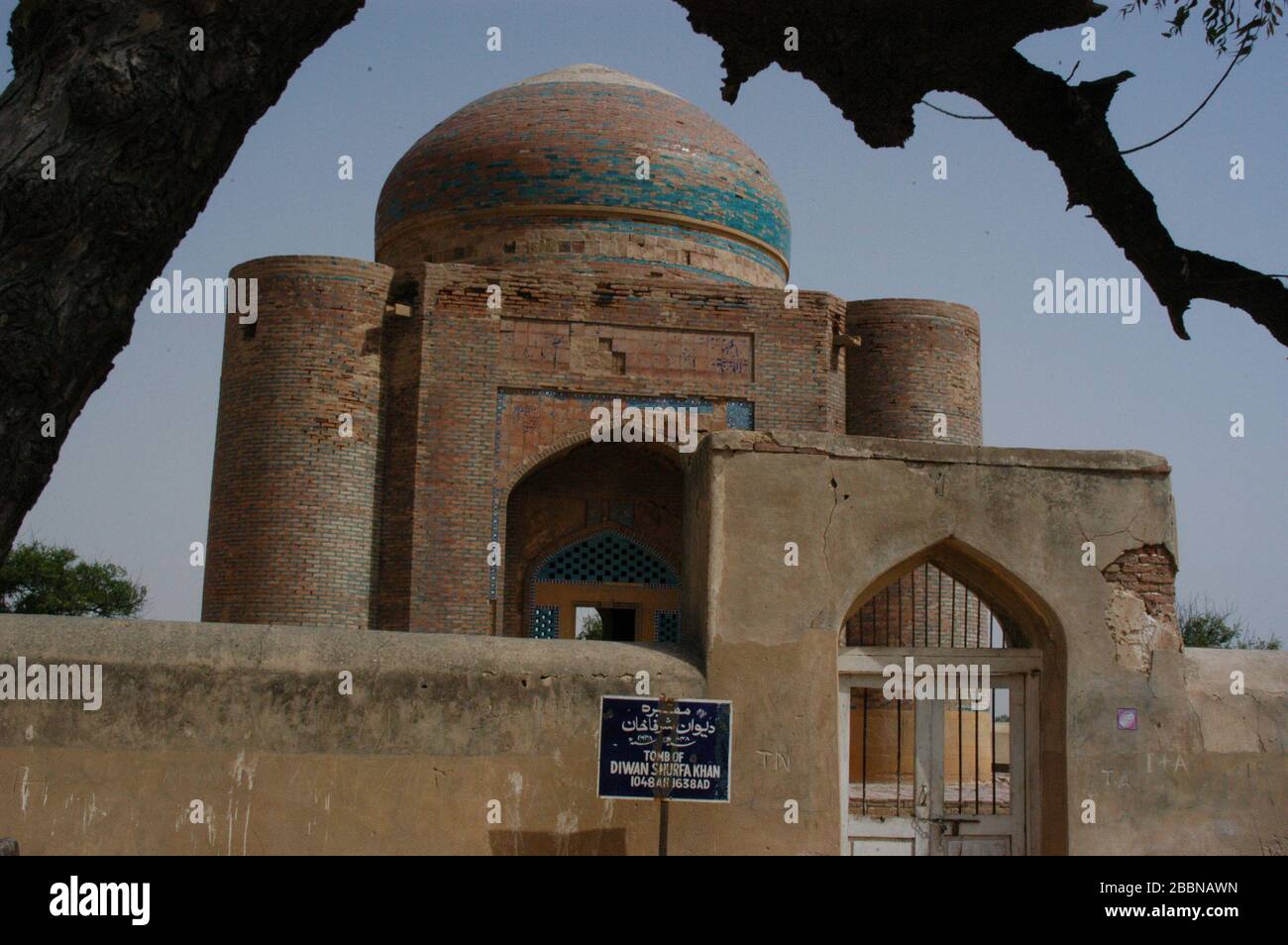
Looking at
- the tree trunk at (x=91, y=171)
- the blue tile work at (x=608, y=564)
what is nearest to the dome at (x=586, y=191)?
→ the blue tile work at (x=608, y=564)

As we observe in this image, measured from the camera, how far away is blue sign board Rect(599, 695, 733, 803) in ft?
20.9

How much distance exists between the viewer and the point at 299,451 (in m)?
13.6

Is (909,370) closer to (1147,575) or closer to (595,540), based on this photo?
(595,540)

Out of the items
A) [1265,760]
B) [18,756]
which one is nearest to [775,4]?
[18,756]

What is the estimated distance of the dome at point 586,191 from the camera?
618 inches

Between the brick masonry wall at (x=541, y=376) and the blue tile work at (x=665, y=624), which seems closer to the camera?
the brick masonry wall at (x=541, y=376)

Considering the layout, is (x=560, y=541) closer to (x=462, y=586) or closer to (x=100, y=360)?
(x=462, y=586)

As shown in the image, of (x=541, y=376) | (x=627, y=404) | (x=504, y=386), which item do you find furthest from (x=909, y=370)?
(x=504, y=386)

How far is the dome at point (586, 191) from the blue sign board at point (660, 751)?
9.06 metres

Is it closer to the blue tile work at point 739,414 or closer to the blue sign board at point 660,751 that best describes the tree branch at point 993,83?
the blue sign board at point 660,751

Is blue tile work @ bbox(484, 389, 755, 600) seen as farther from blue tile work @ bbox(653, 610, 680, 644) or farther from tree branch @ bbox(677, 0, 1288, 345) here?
tree branch @ bbox(677, 0, 1288, 345)

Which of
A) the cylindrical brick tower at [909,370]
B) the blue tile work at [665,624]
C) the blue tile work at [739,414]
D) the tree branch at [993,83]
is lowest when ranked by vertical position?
the blue tile work at [665,624]

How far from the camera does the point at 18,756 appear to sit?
642 centimetres
